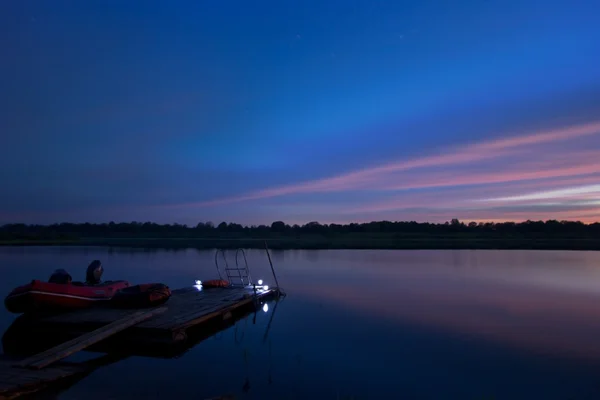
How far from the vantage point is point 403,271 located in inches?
1009

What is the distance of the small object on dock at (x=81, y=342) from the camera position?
7.27 meters

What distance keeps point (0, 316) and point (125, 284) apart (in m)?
3.32

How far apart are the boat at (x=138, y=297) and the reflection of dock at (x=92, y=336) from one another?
205mm

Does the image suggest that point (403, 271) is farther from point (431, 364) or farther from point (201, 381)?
point (201, 381)

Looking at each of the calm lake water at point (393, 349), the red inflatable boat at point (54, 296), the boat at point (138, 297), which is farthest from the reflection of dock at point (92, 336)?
the calm lake water at point (393, 349)

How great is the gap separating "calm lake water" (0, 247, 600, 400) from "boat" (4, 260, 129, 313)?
134 centimetres

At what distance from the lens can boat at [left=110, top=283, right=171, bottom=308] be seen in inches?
455

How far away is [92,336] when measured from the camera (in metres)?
8.52

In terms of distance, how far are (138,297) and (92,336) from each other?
3064mm

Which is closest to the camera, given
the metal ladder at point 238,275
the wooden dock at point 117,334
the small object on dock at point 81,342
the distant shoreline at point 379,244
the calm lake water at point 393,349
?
the small object on dock at point 81,342

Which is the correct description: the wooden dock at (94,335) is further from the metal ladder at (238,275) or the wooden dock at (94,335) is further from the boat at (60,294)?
the metal ladder at (238,275)

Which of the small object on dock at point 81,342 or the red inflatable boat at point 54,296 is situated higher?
the red inflatable boat at point 54,296

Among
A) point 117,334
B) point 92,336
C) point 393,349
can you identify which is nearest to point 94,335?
point 92,336

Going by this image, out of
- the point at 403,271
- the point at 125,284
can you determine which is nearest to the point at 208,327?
the point at 125,284
